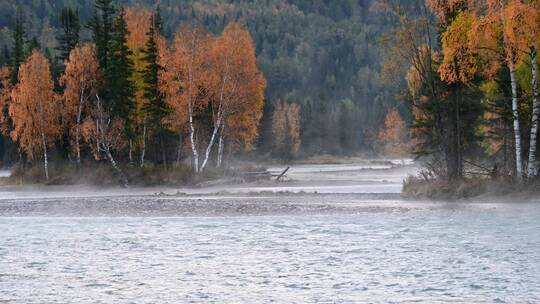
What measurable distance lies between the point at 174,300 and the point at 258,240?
7.31 meters

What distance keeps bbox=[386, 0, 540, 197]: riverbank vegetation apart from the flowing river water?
11.6ft

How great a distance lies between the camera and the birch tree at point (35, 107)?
57438 millimetres

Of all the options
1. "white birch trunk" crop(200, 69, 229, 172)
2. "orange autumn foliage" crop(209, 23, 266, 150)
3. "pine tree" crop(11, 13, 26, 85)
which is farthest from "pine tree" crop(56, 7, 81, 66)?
"white birch trunk" crop(200, 69, 229, 172)

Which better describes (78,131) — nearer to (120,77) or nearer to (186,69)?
(120,77)

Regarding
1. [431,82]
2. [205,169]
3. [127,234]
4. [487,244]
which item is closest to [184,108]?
[205,169]

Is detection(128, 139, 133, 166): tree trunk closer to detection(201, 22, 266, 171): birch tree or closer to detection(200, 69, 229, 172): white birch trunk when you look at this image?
detection(201, 22, 266, 171): birch tree

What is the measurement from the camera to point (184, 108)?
52281 mm

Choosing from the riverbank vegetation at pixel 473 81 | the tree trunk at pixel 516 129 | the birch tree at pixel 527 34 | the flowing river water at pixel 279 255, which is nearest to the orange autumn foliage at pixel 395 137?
the riverbank vegetation at pixel 473 81

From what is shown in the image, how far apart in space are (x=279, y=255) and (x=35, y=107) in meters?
45.6

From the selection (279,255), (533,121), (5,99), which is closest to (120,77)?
(5,99)

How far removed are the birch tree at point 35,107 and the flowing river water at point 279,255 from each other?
30079 millimetres

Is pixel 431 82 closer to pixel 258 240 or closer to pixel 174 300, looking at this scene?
pixel 258 240

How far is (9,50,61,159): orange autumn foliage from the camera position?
57.4 meters

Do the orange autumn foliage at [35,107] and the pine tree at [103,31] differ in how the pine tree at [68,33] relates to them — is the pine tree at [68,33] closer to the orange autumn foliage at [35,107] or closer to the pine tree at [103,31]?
the pine tree at [103,31]
